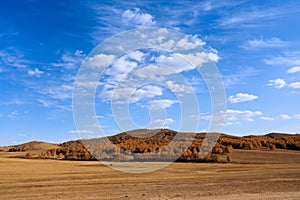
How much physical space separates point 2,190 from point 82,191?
6.23 metres

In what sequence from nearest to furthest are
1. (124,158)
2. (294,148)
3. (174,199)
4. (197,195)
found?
1. (174,199)
2. (197,195)
3. (124,158)
4. (294,148)

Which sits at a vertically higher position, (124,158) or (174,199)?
(124,158)

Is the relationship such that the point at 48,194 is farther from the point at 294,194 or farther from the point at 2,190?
the point at 294,194

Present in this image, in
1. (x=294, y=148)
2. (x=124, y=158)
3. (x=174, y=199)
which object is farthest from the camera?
(x=294, y=148)

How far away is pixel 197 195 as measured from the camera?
22.5 metres

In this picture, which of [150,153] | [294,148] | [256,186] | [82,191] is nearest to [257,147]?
[294,148]

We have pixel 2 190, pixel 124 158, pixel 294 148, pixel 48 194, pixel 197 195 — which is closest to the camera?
pixel 197 195

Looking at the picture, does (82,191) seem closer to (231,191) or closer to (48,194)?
(48,194)

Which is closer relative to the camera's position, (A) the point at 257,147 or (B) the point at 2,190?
(B) the point at 2,190

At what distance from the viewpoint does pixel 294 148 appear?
93.0 meters

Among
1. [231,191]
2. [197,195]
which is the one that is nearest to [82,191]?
[197,195]

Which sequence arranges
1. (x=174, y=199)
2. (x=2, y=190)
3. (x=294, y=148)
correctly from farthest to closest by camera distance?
(x=294, y=148) < (x=2, y=190) < (x=174, y=199)

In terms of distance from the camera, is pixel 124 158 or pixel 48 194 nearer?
pixel 48 194

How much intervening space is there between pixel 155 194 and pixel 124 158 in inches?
2458
